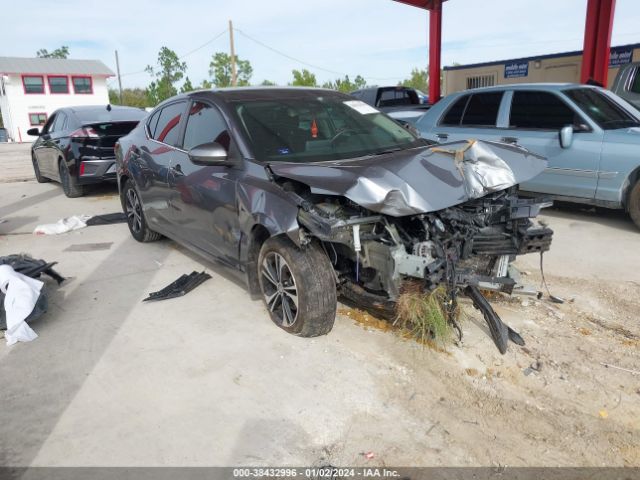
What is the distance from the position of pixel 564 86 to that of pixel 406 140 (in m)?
3.45

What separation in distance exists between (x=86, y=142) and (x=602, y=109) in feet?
26.4

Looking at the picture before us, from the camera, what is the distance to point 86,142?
911 cm

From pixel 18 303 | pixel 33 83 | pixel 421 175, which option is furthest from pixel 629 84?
pixel 33 83

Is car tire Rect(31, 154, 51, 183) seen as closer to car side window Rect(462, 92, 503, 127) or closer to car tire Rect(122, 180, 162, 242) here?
car tire Rect(122, 180, 162, 242)

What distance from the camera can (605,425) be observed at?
9.21 ft

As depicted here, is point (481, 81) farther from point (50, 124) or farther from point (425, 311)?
point (425, 311)

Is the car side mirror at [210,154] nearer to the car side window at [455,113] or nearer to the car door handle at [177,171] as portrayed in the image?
the car door handle at [177,171]

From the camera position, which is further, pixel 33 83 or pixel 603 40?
pixel 33 83

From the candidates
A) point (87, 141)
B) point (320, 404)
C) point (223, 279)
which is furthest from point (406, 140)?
point (87, 141)

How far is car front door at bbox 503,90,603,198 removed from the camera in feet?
20.7

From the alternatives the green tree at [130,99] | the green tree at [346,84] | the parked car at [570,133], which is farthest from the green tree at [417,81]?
the parked car at [570,133]

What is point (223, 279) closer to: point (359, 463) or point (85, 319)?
point (85, 319)

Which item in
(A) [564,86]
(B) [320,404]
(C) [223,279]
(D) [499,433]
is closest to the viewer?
(D) [499,433]

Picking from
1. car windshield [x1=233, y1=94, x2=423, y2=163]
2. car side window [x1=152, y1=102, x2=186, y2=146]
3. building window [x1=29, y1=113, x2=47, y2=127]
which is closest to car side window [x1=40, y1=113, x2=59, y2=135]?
car side window [x1=152, y1=102, x2=186, y2=146]
